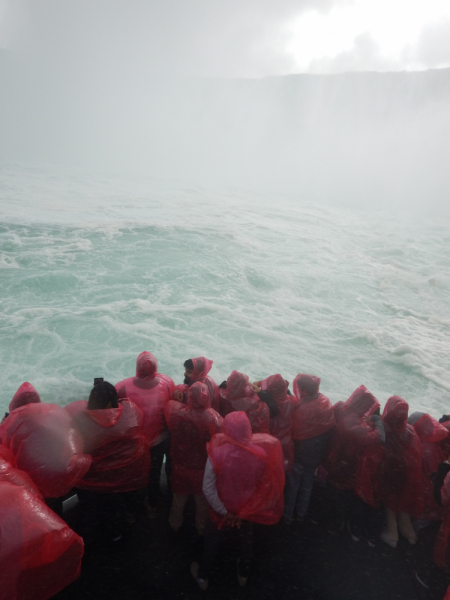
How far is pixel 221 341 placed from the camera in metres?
7.35

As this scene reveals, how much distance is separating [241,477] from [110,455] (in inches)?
32.3

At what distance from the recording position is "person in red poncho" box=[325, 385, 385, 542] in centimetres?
251

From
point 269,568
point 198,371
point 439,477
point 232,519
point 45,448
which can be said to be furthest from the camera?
point 198,371

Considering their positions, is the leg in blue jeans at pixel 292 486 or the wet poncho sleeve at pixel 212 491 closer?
the wet poncho sleeve at pixel 212 491

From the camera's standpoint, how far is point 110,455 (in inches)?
90.4

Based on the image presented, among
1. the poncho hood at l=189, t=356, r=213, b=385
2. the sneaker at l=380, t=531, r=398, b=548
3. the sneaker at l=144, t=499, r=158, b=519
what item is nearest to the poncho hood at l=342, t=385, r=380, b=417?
the sneaker at l=380, t=531, r=398, b=548

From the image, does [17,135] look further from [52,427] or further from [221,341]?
[52,427]

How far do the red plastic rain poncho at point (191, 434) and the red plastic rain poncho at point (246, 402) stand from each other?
0.22m

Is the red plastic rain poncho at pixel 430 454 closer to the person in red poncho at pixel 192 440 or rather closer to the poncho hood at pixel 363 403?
the poncho hood at pixel 363 403

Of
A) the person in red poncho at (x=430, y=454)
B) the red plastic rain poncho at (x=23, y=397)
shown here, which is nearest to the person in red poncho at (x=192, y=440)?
the red plastic rain poncho at (x=23, y=397)

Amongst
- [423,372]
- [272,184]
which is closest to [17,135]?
[272,184]

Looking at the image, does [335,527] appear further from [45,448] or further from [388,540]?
[45,448]

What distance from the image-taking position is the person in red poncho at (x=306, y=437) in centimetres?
263

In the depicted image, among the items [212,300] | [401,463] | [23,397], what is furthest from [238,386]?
[212,300]
